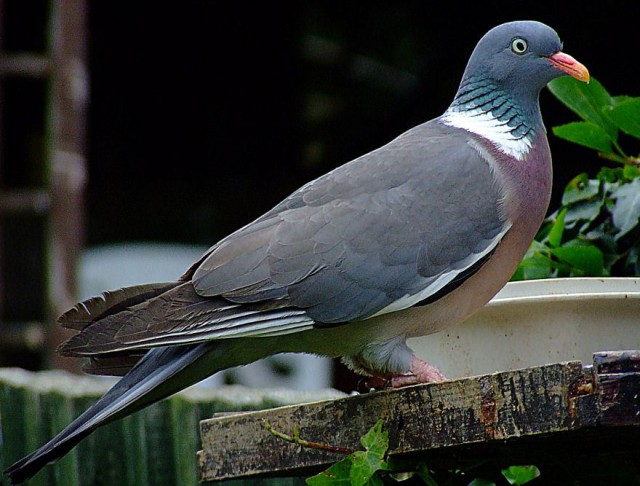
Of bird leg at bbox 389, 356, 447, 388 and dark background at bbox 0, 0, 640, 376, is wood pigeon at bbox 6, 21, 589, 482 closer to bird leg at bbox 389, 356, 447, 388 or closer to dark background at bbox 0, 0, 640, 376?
bird leg at bbox 389, 356, 447, 388

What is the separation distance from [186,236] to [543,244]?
206 inches

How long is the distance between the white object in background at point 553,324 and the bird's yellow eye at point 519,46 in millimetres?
685

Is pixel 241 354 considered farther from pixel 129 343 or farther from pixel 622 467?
pixel 622 467

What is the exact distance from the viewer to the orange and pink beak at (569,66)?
2.71m

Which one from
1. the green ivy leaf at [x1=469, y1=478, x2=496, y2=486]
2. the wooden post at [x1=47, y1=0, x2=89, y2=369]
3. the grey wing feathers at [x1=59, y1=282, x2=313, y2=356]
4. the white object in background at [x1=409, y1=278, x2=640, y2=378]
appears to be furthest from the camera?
the wooden post at [x1=47, y1=0, x2=89, y2=369]

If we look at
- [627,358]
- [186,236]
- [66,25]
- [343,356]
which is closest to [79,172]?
[66,25]

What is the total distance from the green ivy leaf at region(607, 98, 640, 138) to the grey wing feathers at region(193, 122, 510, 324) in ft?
0.99

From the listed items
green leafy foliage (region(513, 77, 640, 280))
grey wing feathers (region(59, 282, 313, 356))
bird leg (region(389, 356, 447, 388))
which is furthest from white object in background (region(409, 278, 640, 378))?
grey wing feathers (region(59, 282, 313, 356))

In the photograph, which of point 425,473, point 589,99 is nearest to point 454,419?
point 425,473

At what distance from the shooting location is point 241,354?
103 inches

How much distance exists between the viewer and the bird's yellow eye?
2855 mm

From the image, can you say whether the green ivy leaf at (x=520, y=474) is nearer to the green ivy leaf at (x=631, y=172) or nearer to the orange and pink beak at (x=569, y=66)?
the green ivy leaf at (x=631, y=172)

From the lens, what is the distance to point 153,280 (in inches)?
301

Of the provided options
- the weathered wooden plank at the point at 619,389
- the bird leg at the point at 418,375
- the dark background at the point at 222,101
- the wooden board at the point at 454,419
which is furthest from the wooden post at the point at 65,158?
the weathered wooden plank at the point at 619,389
